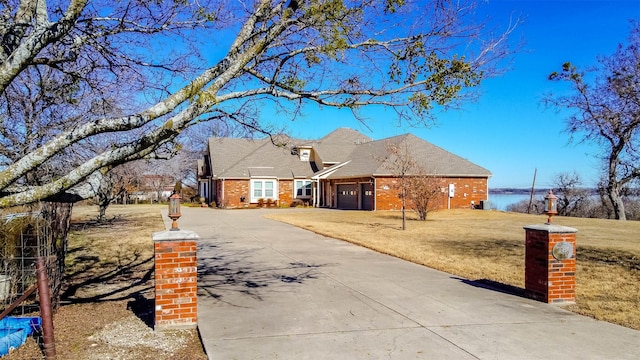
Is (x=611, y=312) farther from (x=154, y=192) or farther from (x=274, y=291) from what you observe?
(x=154, y=192)

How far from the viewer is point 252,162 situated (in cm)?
3875

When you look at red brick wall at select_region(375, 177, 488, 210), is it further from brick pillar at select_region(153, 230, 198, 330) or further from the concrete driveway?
brick pillar at select_region(153, 230, 198, 330)

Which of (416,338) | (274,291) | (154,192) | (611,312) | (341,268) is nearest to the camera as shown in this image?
(416,338)

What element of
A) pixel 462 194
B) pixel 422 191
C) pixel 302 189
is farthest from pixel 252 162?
pixel 422 191

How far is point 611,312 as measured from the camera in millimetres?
6613

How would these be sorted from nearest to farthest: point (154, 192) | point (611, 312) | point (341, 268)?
point (611, 312) → point (341, 268) → point (154, 192)

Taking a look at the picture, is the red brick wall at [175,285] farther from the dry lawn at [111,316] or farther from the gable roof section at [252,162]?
the gable roof section at [252,162]

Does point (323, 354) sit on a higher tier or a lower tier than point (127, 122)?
lower

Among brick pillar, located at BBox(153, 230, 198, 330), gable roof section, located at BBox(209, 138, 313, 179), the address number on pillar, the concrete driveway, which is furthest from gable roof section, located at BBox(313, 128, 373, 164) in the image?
brick pillar, located at BBox(153, 230, 198, 330)

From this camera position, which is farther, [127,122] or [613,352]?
[613,352]

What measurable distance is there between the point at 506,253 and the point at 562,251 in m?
5.79

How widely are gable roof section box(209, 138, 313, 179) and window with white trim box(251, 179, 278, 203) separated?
491mm

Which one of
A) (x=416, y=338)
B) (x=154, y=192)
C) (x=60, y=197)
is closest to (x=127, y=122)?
(x=60, y=197)

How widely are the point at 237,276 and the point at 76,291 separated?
2846mm
